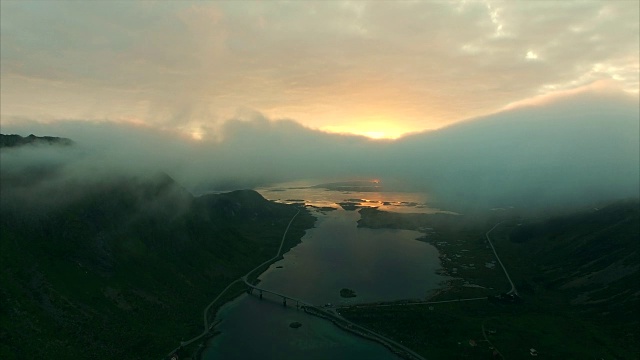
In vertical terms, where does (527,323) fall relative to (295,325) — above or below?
above

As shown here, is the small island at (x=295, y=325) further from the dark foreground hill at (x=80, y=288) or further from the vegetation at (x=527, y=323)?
the dark foreground hill at (x=80, y=288)

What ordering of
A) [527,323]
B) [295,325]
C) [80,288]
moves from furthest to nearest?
[295,325] < [527,323] < [80,288]

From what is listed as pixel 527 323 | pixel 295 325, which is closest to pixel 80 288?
pixel 295 325

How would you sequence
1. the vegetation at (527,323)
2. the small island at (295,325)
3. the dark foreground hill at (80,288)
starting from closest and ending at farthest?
the dark foreground hill at (80,288) < the vegetation at (527,323) < the small island at (295,325)

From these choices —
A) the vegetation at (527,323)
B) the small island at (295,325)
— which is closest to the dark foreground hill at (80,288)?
the small island at (295,325)

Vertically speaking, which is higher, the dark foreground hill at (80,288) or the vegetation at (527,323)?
the dark foreground hill at (80,288)

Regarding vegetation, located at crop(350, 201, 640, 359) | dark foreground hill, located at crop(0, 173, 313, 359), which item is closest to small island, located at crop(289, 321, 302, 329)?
vegetation, located at crop(350, 201, 640, 359)

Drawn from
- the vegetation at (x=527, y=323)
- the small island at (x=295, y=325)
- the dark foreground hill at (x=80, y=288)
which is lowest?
the small island at (x=295, y=325)

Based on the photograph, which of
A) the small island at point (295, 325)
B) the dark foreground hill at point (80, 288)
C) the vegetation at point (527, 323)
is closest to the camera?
the dark foreground hill at point (80, 288)

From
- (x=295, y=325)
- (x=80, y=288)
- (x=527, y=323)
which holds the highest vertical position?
(x=80, y=288)

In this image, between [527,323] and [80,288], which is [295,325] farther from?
[527,323]

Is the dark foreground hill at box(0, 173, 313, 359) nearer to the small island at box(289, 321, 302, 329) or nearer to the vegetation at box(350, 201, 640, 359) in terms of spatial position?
the small island at box(289, 321, 302, 329)

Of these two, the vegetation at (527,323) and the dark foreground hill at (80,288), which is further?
the vegetation at (527,323)
